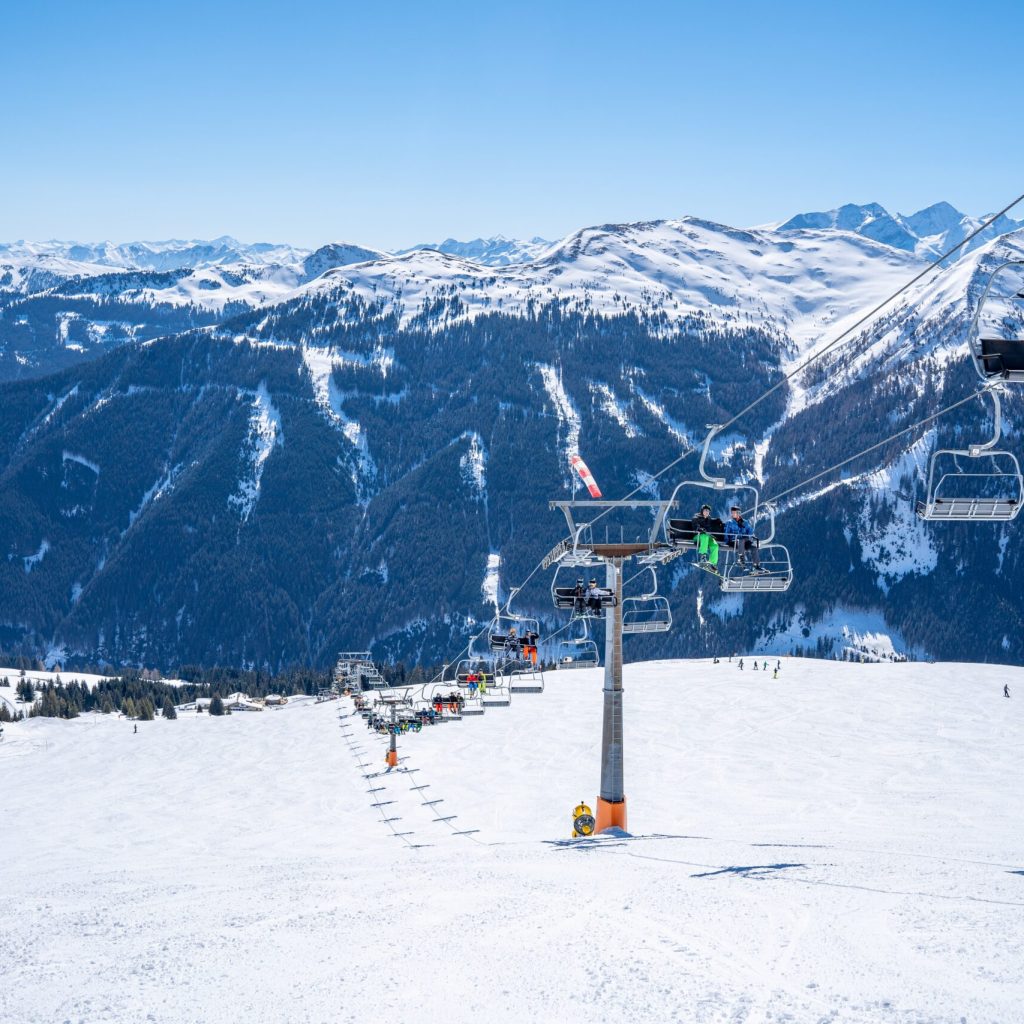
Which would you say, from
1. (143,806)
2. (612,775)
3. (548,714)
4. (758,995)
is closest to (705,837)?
(612,775)

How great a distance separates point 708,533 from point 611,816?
12035 millimetres

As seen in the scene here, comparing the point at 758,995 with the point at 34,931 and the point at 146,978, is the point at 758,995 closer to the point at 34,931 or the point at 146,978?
the point at 146,978

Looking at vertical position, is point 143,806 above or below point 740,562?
below

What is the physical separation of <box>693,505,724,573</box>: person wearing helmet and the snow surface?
21.3 ft

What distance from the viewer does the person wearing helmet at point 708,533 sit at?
23578 millimetres

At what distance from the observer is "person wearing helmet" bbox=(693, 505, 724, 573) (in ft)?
77.4

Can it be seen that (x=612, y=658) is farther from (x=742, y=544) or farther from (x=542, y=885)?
(x=542, y=885)

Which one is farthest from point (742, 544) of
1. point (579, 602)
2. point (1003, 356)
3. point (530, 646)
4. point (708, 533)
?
point (530, 646)

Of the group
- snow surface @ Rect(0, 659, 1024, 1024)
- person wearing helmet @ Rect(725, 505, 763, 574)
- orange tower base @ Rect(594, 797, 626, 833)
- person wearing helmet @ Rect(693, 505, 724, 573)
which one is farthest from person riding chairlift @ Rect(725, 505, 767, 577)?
orange tower base @ Rect(594, 797, 626, 833)

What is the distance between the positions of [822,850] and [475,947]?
11.8 meters

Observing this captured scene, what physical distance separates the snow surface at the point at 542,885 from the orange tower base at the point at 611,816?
1104 millimetres


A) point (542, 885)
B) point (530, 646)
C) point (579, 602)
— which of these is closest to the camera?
point (542, 885)

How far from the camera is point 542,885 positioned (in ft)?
63.7

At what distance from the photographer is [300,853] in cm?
3300
